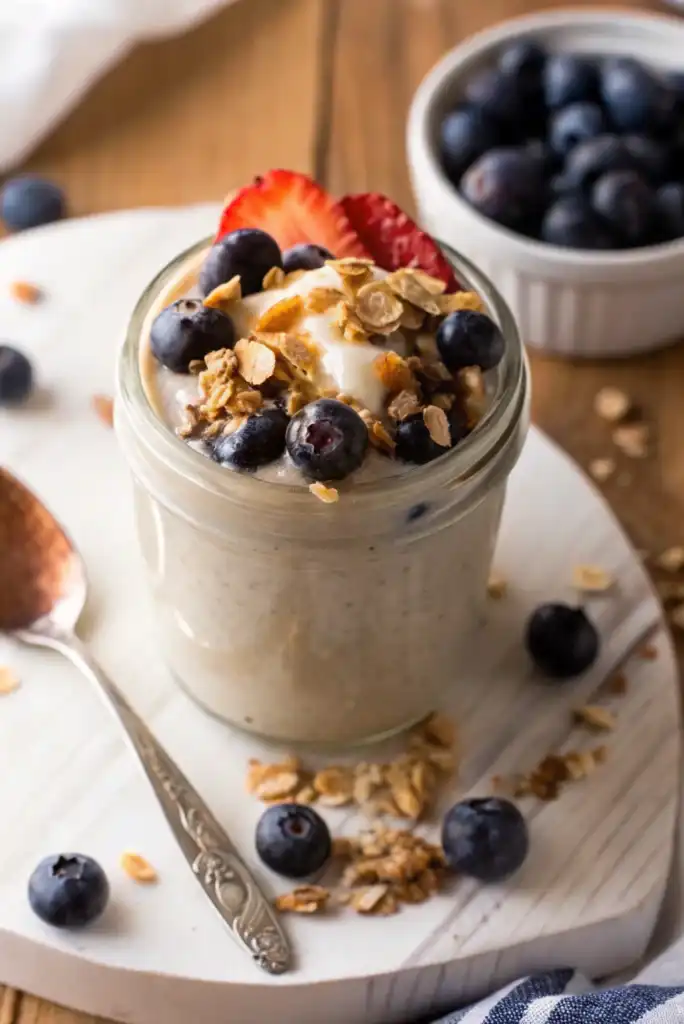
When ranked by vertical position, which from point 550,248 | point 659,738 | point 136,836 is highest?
point 550,248

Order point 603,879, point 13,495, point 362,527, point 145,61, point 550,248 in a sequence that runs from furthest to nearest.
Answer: point 145,61 → point 550,248 → point 13,495 → point 603,879 → point 362,527

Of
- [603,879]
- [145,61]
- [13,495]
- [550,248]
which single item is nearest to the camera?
[603,879]

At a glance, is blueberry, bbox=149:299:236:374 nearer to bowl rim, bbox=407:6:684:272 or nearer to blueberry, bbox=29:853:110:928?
blueberry, bbox=29:853:110:928

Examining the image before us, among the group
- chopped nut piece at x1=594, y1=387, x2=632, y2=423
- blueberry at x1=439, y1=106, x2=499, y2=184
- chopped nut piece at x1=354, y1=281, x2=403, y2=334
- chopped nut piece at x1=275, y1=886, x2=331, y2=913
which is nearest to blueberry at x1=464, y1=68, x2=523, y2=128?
blueberry at x1=439, y1=106, x2=499, y2=184

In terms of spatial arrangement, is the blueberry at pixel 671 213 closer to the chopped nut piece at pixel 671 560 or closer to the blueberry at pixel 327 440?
the chopped nut piece at pixel 671 560

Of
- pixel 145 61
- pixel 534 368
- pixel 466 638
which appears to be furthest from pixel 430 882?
pixel 145 61

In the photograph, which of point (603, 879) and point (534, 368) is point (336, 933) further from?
point (534, 368)
